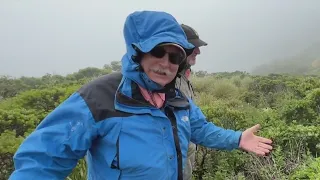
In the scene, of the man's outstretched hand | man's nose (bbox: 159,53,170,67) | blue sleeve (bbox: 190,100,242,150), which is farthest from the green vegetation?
man's nose (bbox: 159,53,170,67)

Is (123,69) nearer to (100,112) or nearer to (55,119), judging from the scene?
(100,112)

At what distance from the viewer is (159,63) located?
1.91 m

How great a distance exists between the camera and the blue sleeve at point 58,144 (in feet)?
5.32

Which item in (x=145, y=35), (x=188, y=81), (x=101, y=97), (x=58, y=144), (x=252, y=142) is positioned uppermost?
(x=145, y=35)

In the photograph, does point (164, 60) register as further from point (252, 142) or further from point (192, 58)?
point (192, 58)

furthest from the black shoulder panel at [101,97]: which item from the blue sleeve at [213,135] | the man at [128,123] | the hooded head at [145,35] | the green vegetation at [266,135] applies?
the green vegetation at [266,135]

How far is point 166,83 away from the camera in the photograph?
78.6 inches

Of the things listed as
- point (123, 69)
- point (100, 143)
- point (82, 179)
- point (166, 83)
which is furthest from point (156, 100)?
point (82, 179)

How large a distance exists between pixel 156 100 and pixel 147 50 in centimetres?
35

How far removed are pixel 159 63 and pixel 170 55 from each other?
0.07 m

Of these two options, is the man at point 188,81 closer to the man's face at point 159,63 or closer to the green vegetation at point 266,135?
the green vegetation at point 266,135

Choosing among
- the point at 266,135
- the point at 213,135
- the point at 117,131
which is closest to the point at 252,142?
the point at 213,135

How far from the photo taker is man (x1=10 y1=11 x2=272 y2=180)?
1683 millimetres

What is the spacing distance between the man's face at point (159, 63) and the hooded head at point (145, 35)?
0.03 m
